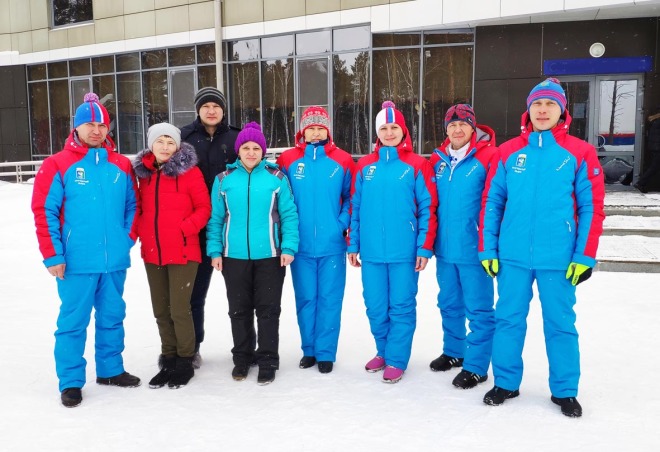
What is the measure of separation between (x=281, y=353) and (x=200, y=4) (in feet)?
39.5

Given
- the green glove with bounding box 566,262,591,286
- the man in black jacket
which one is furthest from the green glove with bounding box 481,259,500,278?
the man in black jacket

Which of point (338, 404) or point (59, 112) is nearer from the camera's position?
point (338, 404)

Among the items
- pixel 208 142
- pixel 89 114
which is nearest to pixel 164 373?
pixel 208 142

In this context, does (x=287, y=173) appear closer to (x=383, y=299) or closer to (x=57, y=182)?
(x=383, y=299)

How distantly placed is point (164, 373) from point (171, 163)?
59.0 inches

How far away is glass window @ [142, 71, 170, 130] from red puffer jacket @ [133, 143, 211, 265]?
12.5 metres

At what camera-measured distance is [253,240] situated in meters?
4.00

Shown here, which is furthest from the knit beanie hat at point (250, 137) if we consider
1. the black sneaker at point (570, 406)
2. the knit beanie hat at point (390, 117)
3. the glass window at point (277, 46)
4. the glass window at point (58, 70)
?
the glass window at point (58, 70)

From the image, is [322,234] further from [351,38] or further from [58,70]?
[58,70]

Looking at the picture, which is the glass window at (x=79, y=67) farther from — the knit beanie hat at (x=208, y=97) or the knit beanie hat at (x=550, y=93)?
the knit beanie hat at (x=550, y=93)

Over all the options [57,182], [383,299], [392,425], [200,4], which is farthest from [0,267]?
[200,4]

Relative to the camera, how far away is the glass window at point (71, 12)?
16656mm

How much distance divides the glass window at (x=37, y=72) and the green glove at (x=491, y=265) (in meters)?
18.1

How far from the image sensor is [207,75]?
14.9 m
